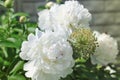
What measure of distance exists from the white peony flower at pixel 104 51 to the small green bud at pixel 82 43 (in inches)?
8.7

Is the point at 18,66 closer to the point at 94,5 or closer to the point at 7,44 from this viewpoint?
the point at 7,44

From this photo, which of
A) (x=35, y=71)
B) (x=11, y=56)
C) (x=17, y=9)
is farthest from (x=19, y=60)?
(x=17, y=9)

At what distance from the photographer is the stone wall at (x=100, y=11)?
512 cm

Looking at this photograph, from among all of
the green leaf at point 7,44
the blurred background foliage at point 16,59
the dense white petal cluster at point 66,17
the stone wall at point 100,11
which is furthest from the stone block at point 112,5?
the green leaf at point 7,44

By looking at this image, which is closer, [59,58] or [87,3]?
[59,58]

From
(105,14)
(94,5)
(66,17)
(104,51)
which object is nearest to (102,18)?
(105,14)

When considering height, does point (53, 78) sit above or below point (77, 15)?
below

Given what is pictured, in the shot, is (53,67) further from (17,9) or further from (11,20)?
(17,9)

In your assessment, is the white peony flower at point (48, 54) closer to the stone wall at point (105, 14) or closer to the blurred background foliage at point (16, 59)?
the blurred background foliage at point (16, 59)

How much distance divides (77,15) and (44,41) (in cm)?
25

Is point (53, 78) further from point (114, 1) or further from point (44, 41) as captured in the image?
point (114, 1)

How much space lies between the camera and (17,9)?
5148 mm

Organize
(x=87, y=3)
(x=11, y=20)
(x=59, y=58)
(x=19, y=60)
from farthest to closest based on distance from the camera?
(x=87, y=3), (x=11, y=20), (x=19, y=60), (x=59, y=58)

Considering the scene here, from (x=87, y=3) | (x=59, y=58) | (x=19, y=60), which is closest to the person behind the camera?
(x=59, y=58)
